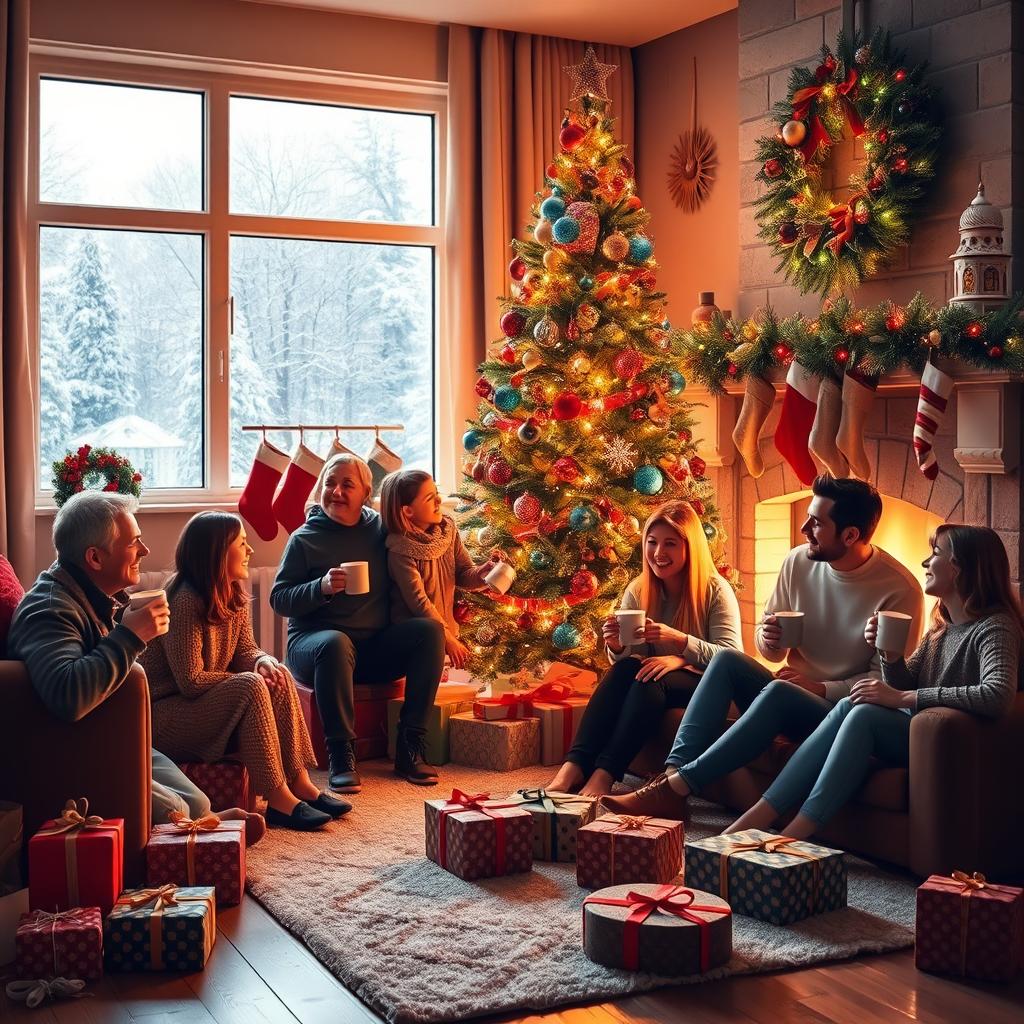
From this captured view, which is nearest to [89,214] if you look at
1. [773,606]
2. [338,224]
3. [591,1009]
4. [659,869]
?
[338,224]

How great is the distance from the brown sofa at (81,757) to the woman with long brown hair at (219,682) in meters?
0.56

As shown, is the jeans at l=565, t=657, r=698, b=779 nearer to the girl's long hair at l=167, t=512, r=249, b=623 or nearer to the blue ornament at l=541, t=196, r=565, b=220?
the girl's long hair at l=167, t=512, r=249, b=623

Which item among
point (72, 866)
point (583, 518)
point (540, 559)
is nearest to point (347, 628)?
point (540, 559)

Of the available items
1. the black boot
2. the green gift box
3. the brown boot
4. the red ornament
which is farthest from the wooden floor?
the red ornament

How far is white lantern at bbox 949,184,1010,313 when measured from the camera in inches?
162

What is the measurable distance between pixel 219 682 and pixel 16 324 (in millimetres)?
2151

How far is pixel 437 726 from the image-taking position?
4.50 m

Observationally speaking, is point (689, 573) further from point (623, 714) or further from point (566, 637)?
point (566, 637)

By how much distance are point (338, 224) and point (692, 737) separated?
3.15 metres

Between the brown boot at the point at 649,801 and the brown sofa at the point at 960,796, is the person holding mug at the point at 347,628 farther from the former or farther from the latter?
the brown sofa at the point at 960,796

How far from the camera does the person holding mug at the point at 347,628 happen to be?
4.28 metres

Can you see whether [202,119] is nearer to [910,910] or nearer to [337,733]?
[337,733]

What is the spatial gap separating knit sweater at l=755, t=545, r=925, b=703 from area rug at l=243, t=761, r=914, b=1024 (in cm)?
50

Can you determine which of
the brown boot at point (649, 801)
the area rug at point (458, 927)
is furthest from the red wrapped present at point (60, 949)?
the brown boot at point (649, 801)
